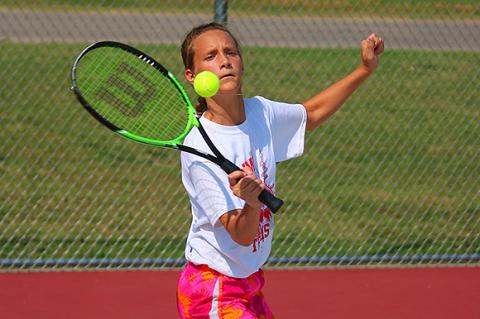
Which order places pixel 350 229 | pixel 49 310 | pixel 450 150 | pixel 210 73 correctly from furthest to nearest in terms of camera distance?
pixel 450 150 → pixel 350 229 → pixel 49 310 → pixel 210 73

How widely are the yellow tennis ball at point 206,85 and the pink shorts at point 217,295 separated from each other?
26.2 inches

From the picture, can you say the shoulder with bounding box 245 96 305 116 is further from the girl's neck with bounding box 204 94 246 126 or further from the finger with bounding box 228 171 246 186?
the finger with bounding box 228 171 246 186

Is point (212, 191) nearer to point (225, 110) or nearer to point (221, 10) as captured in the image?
point (225, 110)

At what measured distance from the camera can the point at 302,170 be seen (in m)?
7.95

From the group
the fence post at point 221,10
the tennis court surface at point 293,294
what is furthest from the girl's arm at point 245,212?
the fence post at point 221,10

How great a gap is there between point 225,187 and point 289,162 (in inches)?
188

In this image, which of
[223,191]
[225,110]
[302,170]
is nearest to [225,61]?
[225,110]

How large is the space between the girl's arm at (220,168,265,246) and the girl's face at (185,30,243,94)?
13.8 inches

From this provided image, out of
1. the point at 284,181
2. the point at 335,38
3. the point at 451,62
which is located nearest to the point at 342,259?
the point at 284,181

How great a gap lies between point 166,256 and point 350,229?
1.35 meters

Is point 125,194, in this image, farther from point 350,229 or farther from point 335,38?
point 335,38

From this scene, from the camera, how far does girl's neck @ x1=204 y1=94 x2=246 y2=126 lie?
11.5ft

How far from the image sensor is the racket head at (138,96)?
3.76 meters

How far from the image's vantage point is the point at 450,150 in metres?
8.46
